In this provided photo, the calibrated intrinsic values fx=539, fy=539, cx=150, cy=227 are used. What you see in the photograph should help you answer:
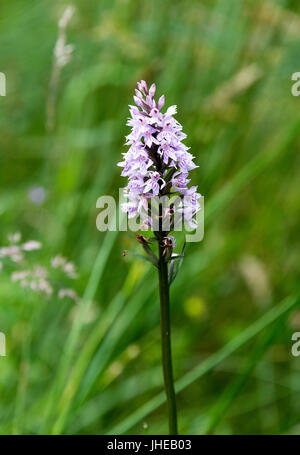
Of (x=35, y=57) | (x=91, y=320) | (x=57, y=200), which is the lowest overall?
(x=91, y=320)

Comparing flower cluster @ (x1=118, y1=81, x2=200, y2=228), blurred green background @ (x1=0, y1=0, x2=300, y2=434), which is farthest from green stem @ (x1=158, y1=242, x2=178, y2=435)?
blurred green background @ (x1=0, y1=0, x2=300, y2=434)

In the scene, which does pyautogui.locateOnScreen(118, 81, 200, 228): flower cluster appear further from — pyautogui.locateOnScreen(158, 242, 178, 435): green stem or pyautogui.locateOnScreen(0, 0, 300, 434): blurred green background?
pyautogui.locateOnScreen(0, 0, 300, 434): blurred green background

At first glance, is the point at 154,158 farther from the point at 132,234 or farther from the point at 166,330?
the point at 132,234

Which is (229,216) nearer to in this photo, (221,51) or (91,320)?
(221,51)

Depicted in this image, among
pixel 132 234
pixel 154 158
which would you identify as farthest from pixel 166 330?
pixel 132 234

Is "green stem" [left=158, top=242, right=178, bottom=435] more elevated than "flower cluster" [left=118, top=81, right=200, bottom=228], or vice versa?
"flower cluster" [left=118, top=81, right=200, bottom=228]
